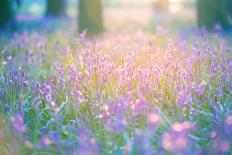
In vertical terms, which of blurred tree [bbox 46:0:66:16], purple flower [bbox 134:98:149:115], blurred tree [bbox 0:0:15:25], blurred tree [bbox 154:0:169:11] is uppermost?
purple flower [bbox 134:98:149:115]

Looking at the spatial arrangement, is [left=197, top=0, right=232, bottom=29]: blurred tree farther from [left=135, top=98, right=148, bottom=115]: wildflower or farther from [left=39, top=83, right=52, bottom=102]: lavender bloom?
[left=135, top=98, right=148, bottom=115]: wildflower

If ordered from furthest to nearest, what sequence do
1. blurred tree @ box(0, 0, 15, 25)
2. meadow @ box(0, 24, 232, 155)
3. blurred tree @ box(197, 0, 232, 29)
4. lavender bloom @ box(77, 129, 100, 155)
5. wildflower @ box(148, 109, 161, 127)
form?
blurred tree @ box(0, 0, 15, 25) < blurred tree @ box(197, 0, 232, 29) < wildflower @ box(148, 109, 161, 127) < meadow @ box(0, 24, 232, 155) < lavender bloom @ box(77, 129, 100, 155)

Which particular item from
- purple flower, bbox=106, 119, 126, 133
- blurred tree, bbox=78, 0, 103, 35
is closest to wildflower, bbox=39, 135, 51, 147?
purple flower, bbox=106, 119, 126, 133

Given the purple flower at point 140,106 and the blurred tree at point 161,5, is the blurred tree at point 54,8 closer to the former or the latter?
the blurred tree at point 161,5

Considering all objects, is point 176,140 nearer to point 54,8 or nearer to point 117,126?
point 117,126

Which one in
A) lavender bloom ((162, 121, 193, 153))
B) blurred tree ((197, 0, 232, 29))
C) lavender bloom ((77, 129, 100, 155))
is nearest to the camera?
lavender bloom ((162, 121, 193, 153))

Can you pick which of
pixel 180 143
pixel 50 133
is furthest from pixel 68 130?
pixel 180 143

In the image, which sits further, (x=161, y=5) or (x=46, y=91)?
(x=161, y=5)

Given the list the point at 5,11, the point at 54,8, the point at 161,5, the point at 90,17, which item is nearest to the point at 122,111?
the point at 90,17

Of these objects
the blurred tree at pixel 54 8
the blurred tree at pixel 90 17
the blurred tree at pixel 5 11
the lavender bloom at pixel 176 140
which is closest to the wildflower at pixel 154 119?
the lavender bloom at pixel 176 140
